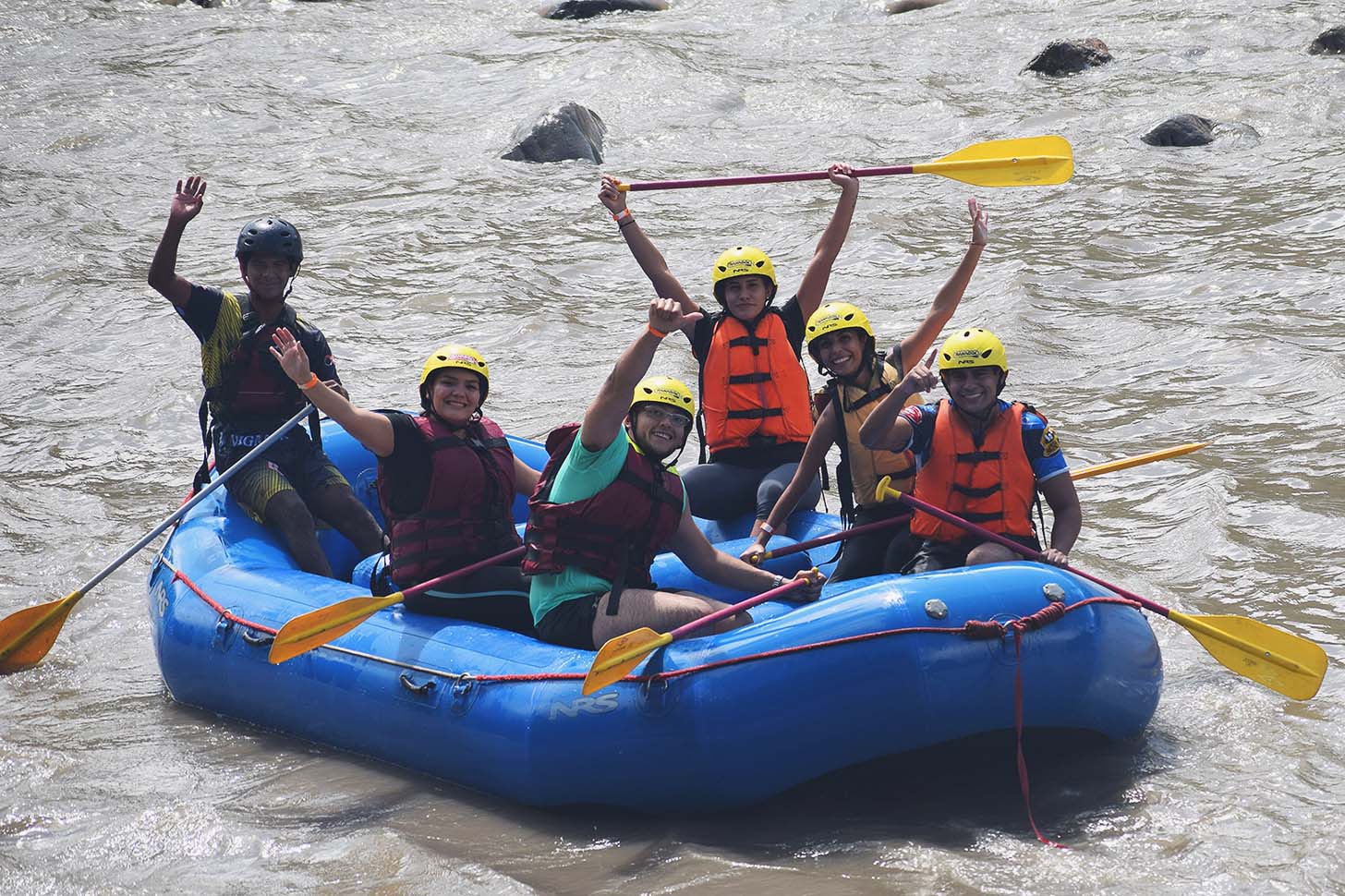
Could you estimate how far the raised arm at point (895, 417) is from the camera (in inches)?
180

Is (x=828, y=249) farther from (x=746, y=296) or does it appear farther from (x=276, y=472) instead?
(x=276, y=472)

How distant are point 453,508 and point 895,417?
4.77 feet

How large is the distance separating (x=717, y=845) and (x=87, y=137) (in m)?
13.0

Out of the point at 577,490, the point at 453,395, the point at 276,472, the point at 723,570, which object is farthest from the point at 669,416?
the point at 276,472

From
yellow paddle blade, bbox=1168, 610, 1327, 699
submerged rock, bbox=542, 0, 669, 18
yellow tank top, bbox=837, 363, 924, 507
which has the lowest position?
yellow paddle blade, bbox=1168, 610, 1327, 699

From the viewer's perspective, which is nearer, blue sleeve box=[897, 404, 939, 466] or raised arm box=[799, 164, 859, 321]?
blue sleeve box=[897, 404, 939, 466]

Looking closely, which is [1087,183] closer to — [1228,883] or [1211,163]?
[1211,163]

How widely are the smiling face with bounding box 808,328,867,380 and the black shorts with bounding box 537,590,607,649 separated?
1.21 m

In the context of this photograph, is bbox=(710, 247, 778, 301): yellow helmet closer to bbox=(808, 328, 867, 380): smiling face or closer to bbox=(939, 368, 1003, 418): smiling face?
bbox=(808, 328, 867, 380): smiling face

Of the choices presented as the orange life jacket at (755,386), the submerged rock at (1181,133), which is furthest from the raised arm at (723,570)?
the submerged rock at (1181,133)

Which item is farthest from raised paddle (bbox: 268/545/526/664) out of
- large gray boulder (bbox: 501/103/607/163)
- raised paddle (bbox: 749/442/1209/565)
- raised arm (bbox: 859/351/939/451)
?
large gray boulder (bbox: 501/103/607/163)

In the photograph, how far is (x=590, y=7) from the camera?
60.6ft

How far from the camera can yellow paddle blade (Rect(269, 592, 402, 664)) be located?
16.0 feet

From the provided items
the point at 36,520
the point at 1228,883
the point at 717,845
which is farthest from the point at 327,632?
the point at 36,520
